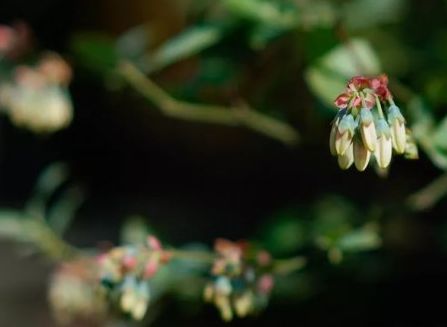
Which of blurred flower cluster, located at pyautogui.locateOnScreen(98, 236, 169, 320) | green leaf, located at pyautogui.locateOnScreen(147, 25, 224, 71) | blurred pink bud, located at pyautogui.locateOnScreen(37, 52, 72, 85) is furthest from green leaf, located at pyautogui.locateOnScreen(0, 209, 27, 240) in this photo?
blurred flower cluster, located at pyautogui.locateOnScreen(98, 236, 169, 320)

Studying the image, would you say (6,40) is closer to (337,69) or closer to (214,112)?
(214,112)

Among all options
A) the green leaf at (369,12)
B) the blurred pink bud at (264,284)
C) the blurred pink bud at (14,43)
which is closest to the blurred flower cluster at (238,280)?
the blurred pink bud at (264,284)

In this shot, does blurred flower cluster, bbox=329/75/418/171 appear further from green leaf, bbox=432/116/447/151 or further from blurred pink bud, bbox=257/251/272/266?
blurred pink bud, bbox=257/251/272/266

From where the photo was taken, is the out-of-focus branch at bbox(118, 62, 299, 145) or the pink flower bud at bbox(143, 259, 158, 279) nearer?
the pink flower bud at bbox(143, 259, 158, 279)

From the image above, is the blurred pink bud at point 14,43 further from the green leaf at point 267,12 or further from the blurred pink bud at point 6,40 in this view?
the green leaf at point 267,12

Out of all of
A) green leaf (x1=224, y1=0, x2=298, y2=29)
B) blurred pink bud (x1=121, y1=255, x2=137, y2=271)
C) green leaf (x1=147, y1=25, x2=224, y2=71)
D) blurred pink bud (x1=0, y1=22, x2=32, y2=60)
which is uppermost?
green leaf (x1=224, y1=0, x2=298, y2=29)

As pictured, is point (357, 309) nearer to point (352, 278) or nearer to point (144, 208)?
point (352, 278)

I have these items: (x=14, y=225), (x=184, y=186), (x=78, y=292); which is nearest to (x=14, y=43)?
(x=14, y=225)
